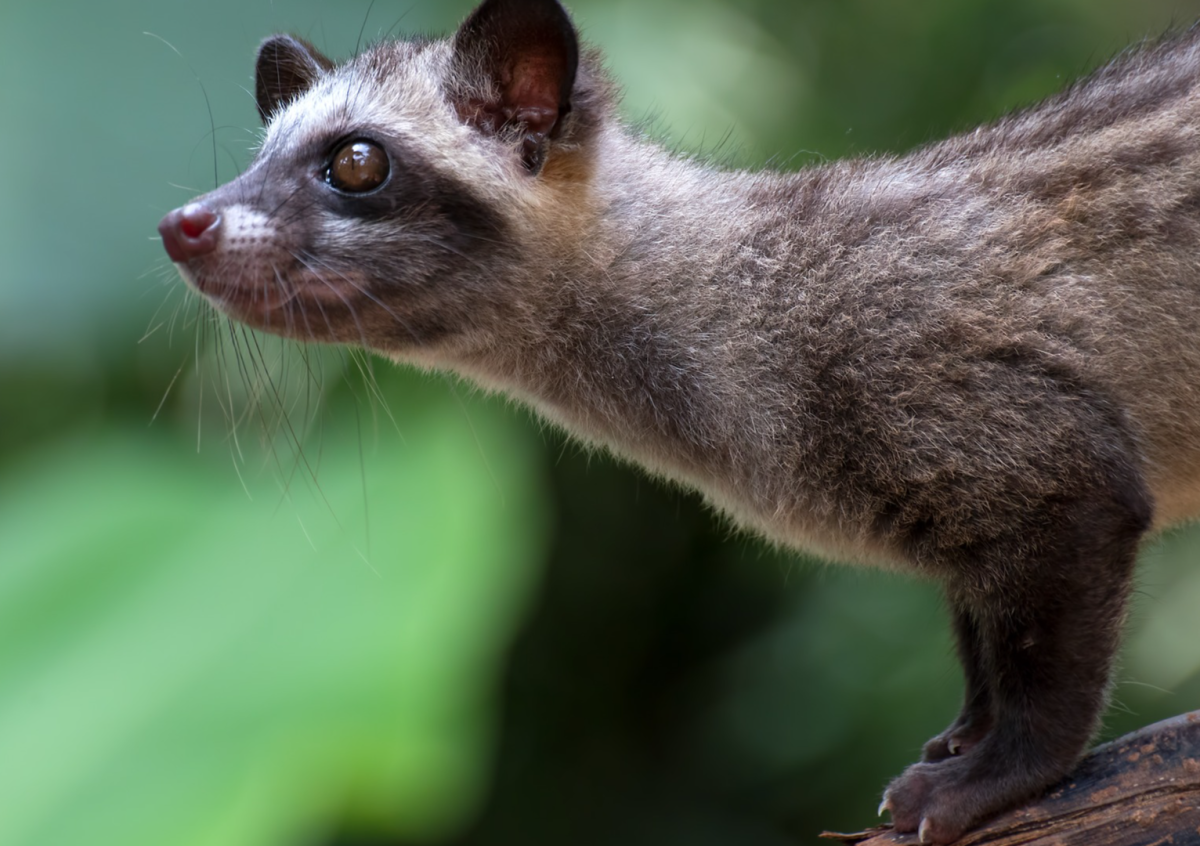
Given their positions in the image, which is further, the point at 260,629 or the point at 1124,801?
the point at 260,629

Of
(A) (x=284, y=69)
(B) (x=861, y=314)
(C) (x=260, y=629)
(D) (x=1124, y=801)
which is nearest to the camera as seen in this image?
(D) (x=1124, y=801)

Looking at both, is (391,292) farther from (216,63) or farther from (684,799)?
(684,799)

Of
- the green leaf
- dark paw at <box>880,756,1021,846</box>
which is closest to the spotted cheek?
the green leaf

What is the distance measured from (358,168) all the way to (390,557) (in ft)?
4.36

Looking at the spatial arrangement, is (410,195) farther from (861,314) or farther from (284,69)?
(861,314)

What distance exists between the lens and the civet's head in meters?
2.94

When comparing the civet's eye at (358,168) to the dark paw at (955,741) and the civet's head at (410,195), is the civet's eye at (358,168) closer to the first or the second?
the civet's head at (410,195)

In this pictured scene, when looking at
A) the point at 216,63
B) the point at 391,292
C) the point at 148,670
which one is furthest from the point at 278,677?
the point at 216,63

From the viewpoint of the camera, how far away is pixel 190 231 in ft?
9.45

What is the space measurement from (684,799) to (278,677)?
2.08 metres

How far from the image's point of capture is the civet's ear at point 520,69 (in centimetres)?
307

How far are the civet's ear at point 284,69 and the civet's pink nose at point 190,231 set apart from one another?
830 mm

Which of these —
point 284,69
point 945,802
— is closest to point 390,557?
point 284,69

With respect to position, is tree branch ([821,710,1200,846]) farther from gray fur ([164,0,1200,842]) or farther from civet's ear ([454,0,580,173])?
civet's ear ([454,0,580,173])
